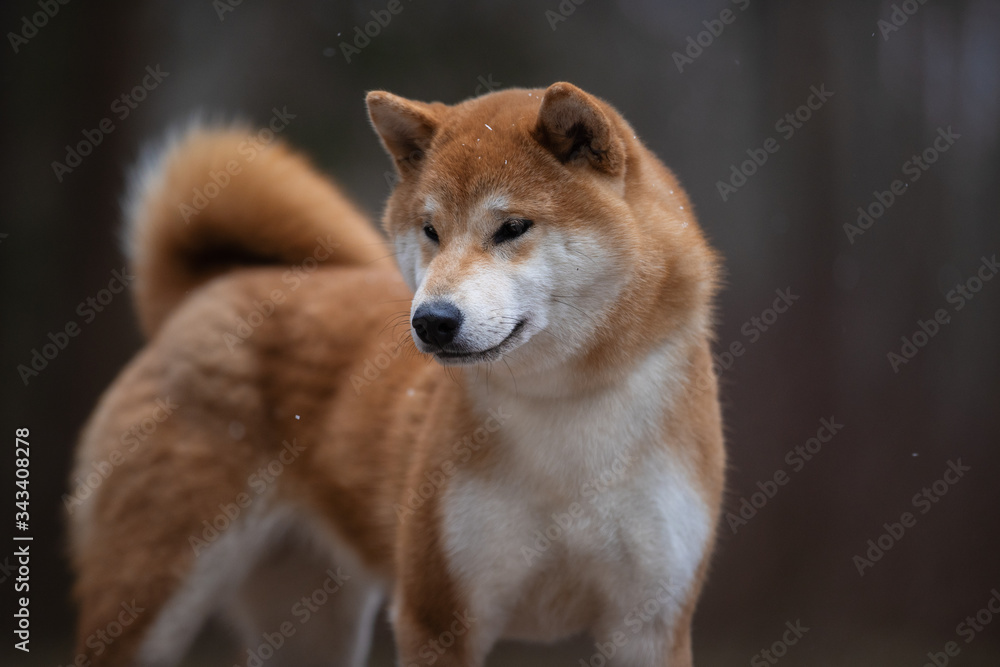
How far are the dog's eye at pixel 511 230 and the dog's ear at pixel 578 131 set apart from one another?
146mm

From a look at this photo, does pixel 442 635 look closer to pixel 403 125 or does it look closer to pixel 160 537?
pixel 160 537

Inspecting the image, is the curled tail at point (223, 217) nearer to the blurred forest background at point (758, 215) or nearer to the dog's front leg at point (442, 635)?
the blurred forest background at point (758, 215)

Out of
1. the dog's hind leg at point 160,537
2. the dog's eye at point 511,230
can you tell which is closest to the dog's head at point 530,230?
the dog's eye at point 511,230

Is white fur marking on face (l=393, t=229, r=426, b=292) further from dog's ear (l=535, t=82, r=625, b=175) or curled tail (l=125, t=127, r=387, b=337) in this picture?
curled tail (l=125, t=127, r=387, b=337)

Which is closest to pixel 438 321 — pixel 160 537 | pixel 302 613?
pixel 160 537

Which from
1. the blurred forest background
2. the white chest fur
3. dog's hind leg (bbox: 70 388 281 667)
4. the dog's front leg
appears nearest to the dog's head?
the white chest fur

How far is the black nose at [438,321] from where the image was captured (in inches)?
49.2

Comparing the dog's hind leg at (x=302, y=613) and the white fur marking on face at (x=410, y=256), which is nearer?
the white fur marking on face at (x=410, y=256)

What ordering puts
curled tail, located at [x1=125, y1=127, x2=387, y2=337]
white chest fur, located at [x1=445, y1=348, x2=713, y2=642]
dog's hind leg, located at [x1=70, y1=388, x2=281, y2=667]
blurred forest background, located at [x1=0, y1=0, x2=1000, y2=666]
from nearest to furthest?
white chest fur, located at [x1=445, y1=348, x2=713, y2=642], dog's hind leg, located at [x1=70, y1=388, x2=281, y2=667], curled tail, located at [x1=125, y1=127, x2=387, y2=337], blurred forest background, located at [x1=0, y1=0, x2=1000, y2=666]

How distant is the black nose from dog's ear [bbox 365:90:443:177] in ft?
1.47

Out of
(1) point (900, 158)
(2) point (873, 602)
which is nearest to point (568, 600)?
(2) point (873, 602)

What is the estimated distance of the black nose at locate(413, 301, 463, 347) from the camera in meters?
1.25

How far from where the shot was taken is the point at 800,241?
2.80 m

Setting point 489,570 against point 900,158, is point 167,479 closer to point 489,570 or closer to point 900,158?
point 489,570
